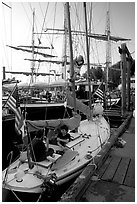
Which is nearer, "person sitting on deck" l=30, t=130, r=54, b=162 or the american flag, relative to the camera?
the american flag

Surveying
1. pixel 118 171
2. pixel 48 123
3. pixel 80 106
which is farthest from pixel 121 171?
pixel 80 106

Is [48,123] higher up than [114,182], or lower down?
higher up

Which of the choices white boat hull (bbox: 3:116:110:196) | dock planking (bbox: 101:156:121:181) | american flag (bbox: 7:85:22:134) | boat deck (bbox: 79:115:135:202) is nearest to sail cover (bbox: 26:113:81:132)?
white boat hull (bbox: 3:116:110:196)

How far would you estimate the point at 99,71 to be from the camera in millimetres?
61250

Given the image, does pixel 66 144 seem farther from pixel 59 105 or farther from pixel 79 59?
pixel 59 105

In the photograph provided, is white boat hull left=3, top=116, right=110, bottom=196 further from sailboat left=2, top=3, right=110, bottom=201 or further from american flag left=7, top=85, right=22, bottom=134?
american flag left=7, top=85, right=22, bottom=134

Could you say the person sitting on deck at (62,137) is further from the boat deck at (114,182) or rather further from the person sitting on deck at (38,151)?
the boat deck at (114,182)

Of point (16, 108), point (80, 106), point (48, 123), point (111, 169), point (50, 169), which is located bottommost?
point (50, 169)

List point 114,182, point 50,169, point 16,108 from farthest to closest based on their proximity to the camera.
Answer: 1. point 50,169
2. point 16,108
3. point 114,182

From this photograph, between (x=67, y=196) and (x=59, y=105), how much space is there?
11438 mm

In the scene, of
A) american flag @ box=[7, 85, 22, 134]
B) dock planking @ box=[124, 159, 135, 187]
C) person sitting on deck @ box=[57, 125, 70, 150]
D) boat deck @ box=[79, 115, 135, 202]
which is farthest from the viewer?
person sitting on deck @ box=[57, 125, 70, 150]

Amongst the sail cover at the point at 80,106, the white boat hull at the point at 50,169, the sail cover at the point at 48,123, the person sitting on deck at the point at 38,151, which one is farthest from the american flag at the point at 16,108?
the sail cover at the point at 80,106

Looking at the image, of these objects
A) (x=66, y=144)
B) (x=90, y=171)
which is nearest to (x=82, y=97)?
(x=66, y=144)

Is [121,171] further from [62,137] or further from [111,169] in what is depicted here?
[62,137]
